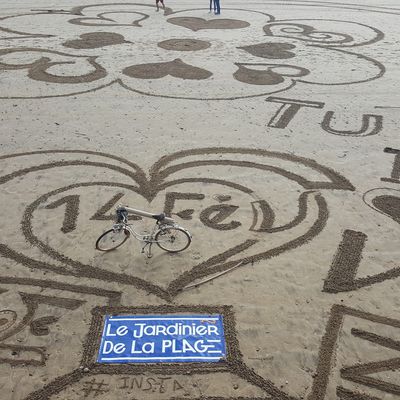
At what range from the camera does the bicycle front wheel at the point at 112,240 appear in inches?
290

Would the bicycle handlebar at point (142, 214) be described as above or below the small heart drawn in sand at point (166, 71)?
above

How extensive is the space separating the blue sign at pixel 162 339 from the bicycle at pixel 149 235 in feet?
4.34

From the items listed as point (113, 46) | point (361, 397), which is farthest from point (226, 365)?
point (113, 46)

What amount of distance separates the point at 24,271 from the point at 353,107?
9685 mm

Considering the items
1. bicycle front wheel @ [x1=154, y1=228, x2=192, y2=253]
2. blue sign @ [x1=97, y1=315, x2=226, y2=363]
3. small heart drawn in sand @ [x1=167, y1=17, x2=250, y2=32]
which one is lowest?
small heart drawn in sand @ [x1=167, y1=17, x2=250, y2=32]

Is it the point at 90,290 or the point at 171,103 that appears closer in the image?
the point at 90,290

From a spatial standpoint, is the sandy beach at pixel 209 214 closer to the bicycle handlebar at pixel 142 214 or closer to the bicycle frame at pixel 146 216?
the bicycle frame at pixel 146 216

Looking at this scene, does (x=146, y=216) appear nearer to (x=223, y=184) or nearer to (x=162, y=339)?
(x=162, y=339)

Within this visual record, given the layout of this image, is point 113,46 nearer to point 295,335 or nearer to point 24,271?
point 24,271

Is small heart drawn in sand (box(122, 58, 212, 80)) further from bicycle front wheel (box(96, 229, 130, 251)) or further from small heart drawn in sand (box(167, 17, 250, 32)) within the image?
bicycle front wheel (box(96, 229, 130, 251))

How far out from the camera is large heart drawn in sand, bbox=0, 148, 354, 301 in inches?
274

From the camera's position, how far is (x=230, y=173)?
9516 mm

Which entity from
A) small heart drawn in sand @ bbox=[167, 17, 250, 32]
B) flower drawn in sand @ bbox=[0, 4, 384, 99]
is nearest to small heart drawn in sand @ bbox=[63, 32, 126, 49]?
flower drawn in sand @ bbox=[0, 4, 384, 99]

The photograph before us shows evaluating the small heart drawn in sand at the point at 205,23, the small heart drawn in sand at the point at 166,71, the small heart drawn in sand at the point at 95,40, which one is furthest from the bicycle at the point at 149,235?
the small heart drawn in sand at the point at 205,23
